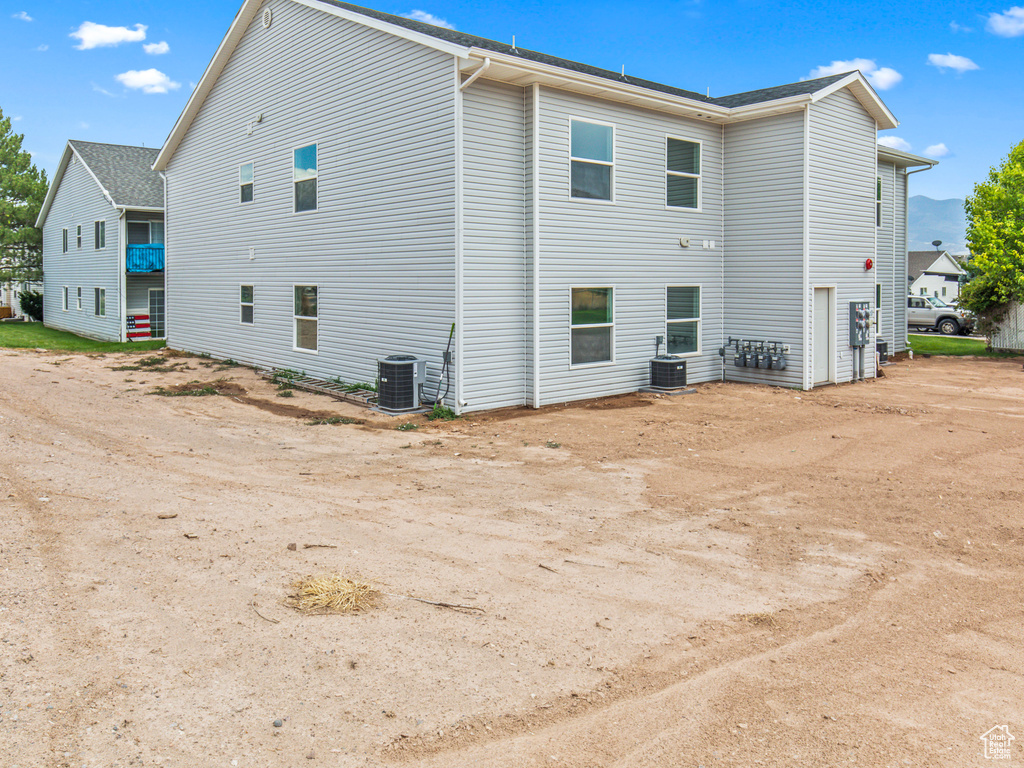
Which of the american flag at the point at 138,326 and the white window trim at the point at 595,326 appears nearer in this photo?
the white window trim at the point at 595,326

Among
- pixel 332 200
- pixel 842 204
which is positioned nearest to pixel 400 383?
pixel 332 200

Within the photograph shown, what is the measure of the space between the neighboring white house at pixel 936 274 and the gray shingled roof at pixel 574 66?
47944mm

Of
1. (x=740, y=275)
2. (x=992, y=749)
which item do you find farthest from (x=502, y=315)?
(x=992, y=749)

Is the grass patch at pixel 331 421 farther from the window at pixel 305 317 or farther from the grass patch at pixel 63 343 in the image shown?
the grass patch at pixel 63 343

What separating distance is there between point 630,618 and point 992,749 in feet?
6.83

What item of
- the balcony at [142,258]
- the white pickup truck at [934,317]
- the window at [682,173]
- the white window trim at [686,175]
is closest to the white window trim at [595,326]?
the white window trim at [686,175]

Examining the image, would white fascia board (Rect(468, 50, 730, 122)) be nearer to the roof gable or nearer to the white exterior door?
the white exterior door

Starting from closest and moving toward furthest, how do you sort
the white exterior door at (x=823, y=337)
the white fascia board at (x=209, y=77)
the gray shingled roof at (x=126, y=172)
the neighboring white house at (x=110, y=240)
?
the white exterior door at (x=823, y=337) → the white fascia board at (x=209, y=77) → the neighboring white house at (x=110, y=240) → the gray shingled roof at (x=126, y=172)

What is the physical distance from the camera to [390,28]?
13.5 meters

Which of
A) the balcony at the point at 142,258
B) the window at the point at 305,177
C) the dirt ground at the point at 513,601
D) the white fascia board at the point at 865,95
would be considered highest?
the white fascia board at the point at 865,95

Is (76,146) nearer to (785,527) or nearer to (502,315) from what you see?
(502,315)

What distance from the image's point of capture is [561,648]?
4613 mm

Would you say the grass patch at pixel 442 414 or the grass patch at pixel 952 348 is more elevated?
the grass patch at pixel 952 348

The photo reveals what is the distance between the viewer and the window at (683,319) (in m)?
16.0
